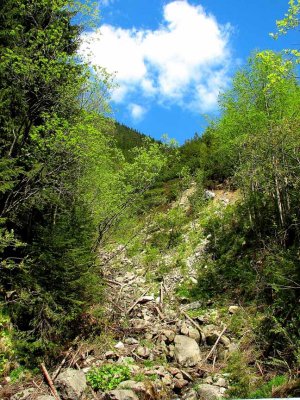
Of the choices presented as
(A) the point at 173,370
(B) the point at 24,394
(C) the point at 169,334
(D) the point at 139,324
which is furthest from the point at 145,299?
(B) the point at 24,394

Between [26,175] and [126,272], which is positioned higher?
[26,175]

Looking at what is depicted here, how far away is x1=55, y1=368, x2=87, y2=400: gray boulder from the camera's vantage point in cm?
972

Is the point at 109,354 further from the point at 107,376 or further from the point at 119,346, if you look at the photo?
the point at 107,376

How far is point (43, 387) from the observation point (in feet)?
33.5

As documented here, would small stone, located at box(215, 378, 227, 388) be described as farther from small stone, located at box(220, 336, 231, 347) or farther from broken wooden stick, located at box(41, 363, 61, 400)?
broken wooden stick, located at box(41, 363, 61, 400)

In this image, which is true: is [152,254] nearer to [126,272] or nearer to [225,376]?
[126,272]

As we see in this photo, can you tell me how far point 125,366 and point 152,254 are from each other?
10856 mm

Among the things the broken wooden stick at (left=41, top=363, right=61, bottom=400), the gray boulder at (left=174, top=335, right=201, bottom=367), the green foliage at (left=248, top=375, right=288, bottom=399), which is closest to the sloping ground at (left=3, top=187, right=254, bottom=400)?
the gray boulder at (left=174, top=335, right=201, bottom=367)

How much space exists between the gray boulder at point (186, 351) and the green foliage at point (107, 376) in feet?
5.12

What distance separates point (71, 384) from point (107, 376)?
904mm

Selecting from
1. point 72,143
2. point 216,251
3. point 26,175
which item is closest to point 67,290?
point 26,175

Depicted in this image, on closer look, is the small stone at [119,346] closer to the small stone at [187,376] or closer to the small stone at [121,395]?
the small stone at [187,376]

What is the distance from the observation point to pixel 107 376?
10.2 meters

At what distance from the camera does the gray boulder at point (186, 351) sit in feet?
35.8
